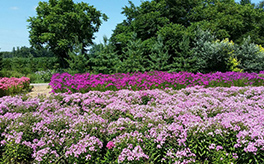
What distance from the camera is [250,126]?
130 inches

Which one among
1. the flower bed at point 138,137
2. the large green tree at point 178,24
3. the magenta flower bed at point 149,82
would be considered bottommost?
the flower bed at point 138,137

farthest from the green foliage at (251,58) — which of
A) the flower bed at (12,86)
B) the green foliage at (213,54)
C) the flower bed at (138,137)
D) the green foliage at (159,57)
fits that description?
the flower bed at (12,86)

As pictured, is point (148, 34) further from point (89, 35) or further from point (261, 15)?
point (261, 15)

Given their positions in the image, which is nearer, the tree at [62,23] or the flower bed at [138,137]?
the flower bed at [138,137]

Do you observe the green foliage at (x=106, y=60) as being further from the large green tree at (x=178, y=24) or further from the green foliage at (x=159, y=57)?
the green foliage at (x=159, y=57)

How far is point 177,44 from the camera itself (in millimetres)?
16250

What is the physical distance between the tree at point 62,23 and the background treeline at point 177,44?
2.95 m

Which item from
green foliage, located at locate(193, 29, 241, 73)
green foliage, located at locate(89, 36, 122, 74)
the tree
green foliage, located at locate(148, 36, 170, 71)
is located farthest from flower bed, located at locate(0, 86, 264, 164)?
the tree

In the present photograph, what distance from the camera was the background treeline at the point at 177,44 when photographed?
47.3 ft

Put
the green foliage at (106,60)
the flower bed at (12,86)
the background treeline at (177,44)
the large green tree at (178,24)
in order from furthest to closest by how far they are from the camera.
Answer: the green foliage at (106,60), the large green tree at (178,24), the background treeline at (177,44), the flower bed at (12,86)

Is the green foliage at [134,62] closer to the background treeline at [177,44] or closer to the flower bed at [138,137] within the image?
the background treeline at [177,44]

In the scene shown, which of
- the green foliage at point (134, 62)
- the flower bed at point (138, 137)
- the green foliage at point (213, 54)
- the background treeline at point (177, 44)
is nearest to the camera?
the flower bed at point (138, 137)

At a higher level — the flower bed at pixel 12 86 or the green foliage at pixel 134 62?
the green foliage at pixel 134 62

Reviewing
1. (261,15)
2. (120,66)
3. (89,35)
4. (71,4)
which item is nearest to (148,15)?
(120,66)
